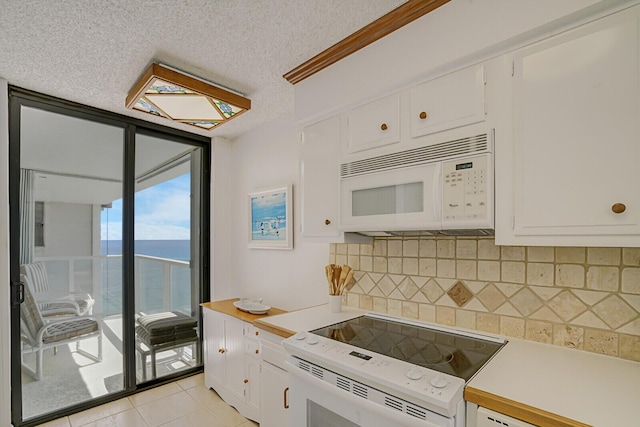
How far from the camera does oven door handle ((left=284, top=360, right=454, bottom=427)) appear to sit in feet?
3.46

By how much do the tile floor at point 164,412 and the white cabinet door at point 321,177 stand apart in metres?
1.69

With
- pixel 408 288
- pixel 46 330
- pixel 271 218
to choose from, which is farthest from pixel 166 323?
pixel 408 288

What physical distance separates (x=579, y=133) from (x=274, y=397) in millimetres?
2008

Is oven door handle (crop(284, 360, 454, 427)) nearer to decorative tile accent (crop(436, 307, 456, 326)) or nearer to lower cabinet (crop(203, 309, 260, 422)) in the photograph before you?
decorative tile accent (crop(436, 307, 456, 326))

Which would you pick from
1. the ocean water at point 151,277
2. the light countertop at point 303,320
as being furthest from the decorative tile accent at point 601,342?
the ocean water at point 151,277

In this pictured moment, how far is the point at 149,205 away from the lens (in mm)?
3096

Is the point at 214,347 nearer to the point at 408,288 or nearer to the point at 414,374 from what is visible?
the point at 408,288

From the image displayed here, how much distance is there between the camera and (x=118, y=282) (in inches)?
112

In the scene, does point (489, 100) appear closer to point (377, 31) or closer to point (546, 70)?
point (546, 70)

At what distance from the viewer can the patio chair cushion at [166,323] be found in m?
2.99

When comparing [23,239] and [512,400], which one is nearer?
[512,400]

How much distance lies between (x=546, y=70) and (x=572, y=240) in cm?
64

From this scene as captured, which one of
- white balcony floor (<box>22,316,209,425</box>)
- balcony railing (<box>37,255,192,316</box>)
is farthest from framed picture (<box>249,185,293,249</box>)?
white balcony floor (<box>22,316,209,425</box>)

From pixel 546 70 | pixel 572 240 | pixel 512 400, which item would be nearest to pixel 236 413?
pixel 512 400
